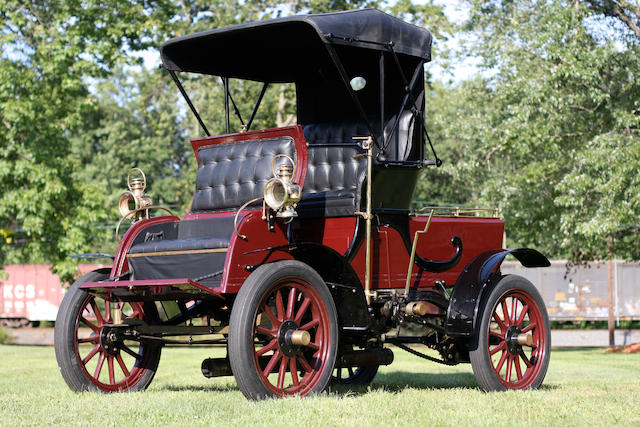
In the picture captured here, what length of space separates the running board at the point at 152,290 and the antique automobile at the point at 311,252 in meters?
0.03

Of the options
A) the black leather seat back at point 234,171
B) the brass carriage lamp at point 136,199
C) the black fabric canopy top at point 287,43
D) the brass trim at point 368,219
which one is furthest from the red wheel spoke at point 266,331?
the black fabric canopy top at point 287,43

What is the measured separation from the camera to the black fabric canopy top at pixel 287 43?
8.49 metres

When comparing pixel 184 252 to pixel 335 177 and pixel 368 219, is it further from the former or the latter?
pixel 335 177

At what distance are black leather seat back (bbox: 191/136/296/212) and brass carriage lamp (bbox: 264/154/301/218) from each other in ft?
2.04

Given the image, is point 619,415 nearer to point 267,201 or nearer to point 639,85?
point 267,201

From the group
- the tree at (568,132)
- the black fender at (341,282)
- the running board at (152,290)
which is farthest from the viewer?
the tree at (568,132)

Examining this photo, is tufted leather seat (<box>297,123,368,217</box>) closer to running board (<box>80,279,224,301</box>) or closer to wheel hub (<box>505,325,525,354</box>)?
running board (<box>80,279,224,301</box>)

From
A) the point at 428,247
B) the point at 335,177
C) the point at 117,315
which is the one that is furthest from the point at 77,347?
the point at 428,247

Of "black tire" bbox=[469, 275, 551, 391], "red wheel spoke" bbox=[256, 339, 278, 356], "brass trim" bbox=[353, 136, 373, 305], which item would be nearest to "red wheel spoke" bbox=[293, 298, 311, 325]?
"red wheel spoke" bbox=[256, 339, 278, 356]

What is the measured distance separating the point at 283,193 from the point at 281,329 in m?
1.05

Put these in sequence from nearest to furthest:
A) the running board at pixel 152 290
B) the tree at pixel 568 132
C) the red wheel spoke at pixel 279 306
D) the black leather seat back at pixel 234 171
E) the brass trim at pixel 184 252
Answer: the running board at pixel 152 290 < the red wheel spoke at pixel 279 306 < the brass trim at pixel 184 252 < the black leather seat back at pixel 234 171 < the tree at pixel 568 132

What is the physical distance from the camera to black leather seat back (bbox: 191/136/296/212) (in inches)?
328

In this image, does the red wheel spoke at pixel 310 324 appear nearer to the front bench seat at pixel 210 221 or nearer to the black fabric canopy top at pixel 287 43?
the front bench seat at pixel 210 221

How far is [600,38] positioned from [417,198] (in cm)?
2735
